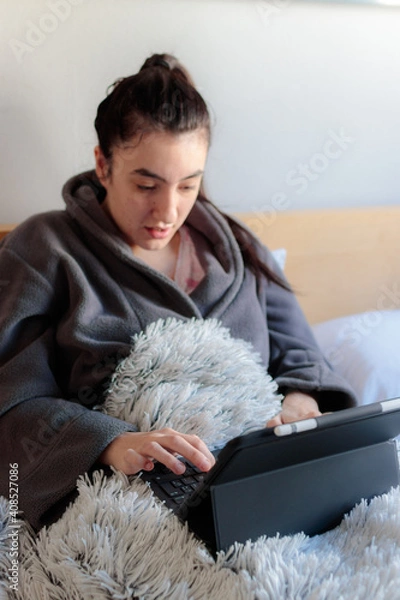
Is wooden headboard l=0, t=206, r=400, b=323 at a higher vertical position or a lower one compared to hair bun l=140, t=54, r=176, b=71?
lower

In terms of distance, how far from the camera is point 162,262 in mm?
1184

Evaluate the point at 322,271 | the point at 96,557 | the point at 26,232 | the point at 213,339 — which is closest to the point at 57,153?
the point at 26,232

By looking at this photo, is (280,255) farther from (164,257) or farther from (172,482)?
(172,482)

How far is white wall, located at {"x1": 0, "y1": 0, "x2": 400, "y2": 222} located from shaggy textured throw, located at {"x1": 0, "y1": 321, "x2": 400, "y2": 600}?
63cm

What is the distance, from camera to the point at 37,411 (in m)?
0.93

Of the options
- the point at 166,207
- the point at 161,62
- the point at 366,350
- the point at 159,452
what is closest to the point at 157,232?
the point at 166,207

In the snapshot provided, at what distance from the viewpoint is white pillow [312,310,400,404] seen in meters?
1.27

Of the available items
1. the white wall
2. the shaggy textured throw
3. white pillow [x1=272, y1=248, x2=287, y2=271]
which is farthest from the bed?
the white wall

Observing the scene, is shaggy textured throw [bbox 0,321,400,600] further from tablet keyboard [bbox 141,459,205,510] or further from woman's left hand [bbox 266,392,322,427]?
woman's left hand [bbox 266,392,322,427]

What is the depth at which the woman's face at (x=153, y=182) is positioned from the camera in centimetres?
101

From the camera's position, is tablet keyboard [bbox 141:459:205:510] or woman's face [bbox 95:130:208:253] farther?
woman's face [bbox 95:130:208:253]

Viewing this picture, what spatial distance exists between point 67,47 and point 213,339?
2.13ft

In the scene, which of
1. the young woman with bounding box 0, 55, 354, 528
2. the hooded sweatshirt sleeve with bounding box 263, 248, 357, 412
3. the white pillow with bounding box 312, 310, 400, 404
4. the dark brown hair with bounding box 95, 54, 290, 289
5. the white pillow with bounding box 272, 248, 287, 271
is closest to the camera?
the young woman with bounding box 0, 55, 354, 528

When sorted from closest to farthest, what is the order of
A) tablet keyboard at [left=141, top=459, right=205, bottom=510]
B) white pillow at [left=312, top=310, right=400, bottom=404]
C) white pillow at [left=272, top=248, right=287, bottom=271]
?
tablet keyboard at [left=141, top=459, right=205, bottom=510] < white pillow at [left=312, top=310, right=400, bottom=404] < white pillow at [left=272, top=248, right=287, bottom=271]
